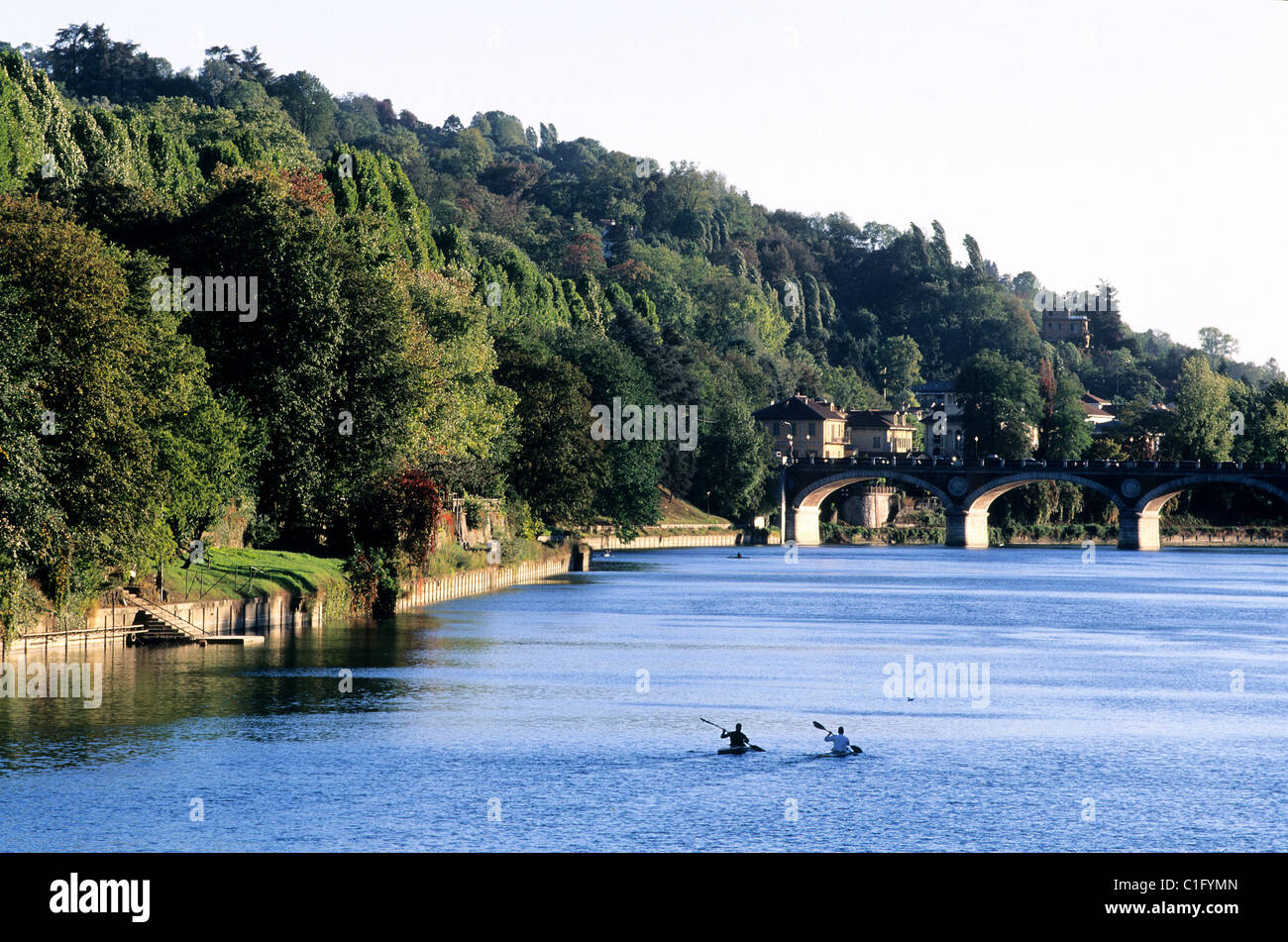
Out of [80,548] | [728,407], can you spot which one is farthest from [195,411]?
[728,407]

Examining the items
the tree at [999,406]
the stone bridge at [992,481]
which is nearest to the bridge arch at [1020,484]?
the stone bridge at [992,481]

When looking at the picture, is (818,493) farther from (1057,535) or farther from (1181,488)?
(1181,488)

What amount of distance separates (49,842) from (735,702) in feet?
82.2

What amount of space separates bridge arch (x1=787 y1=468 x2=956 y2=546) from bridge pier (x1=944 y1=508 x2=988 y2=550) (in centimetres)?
175

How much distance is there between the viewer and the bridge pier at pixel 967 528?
549 feet

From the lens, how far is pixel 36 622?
47.3 m

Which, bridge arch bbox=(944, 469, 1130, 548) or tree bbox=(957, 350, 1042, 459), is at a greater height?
tree bbox=(957, 350, 1042, 459)

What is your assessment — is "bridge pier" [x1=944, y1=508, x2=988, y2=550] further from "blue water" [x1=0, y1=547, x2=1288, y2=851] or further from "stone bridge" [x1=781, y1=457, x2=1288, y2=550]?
"blue water" [x1=0, y1=547, x2=1288, y2=851]

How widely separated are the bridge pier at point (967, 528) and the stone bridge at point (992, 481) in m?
0.11

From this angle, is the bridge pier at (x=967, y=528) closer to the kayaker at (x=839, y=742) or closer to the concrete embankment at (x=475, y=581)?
the concrete embankment at (x=475, y=581)

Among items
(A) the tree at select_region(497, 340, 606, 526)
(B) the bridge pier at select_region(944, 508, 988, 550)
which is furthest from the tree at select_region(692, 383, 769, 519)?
(A) the tree at select_region(497, 340, 606, 526)

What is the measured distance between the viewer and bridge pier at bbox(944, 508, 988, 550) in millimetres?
167375

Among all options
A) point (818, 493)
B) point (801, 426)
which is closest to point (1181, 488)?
point (818, 493)
